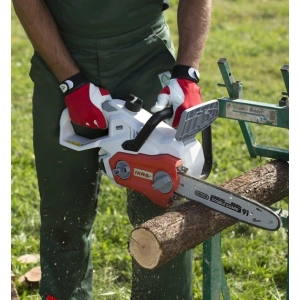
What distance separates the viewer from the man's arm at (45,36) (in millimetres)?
2930

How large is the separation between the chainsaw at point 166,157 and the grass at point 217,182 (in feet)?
3.62

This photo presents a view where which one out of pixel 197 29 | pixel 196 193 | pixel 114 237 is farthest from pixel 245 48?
pixel 196 193

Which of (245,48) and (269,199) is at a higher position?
(269,199)

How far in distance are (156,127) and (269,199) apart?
57cm

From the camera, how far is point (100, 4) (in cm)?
299

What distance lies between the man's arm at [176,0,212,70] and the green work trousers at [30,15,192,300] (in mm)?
117

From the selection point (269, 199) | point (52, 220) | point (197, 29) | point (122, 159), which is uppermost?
point (197, 29)

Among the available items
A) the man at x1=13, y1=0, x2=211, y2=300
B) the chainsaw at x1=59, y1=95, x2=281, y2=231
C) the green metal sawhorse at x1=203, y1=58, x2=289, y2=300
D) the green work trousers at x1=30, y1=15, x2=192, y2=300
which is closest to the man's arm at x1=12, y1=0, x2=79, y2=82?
the man at x1=13, y1=0, x2=211, y2=300

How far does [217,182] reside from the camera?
4.96 meters

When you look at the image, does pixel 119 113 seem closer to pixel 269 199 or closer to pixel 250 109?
pixel 250 109

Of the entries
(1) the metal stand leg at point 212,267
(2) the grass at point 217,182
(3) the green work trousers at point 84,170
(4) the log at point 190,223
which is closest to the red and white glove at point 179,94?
(3) the green work trousers at point 84,170

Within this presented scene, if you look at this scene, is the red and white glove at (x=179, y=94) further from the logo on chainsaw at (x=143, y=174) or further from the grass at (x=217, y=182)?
the grass at (x=217, y=182)

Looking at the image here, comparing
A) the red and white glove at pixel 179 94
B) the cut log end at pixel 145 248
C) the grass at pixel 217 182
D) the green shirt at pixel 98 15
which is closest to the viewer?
the cut log end at pixel 145 248

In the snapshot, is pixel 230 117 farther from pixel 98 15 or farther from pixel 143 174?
pixel 98 15
